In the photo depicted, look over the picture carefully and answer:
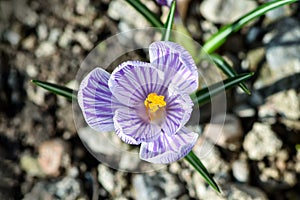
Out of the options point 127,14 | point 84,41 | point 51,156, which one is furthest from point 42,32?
point 51,156

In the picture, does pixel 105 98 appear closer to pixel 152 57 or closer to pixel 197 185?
pixel 152 57

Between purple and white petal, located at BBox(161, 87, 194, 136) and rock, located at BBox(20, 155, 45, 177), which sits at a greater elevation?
purple and white petal, located at BBox(161, 87, 194, 136)

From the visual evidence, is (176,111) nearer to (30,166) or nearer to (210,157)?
(210,157)

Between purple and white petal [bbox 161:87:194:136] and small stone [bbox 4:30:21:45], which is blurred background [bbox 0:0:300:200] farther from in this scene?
purple and white petal [bbox 161:87:194:136]

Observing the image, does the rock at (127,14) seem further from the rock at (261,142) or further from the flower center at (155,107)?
the flower center at (155,107)

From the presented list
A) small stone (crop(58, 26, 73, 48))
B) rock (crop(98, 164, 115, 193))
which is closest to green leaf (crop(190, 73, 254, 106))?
rock (crop(98, 164, 115, 193))

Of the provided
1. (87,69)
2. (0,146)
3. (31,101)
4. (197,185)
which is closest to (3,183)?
(0,146)

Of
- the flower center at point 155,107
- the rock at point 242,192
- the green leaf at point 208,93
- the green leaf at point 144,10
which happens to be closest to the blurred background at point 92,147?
the rock at point 242,192
